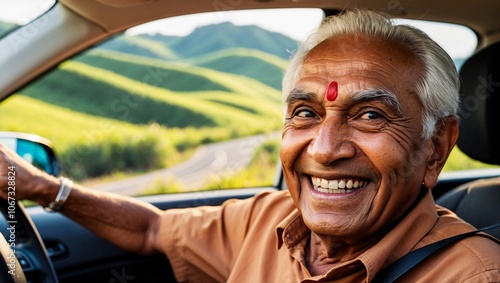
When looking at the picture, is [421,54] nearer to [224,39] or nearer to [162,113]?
[224,39]

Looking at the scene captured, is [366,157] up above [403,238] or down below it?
above

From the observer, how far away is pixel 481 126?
250 cm

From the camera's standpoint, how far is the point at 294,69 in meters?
2.11

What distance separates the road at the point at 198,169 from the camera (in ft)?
18.3

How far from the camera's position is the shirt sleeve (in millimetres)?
2404

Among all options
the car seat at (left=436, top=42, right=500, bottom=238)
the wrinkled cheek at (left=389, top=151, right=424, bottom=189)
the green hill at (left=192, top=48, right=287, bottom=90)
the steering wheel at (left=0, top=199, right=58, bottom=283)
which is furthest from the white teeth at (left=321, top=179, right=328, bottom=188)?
the green hill at (left=192, top=48, right=287, bottom=90)

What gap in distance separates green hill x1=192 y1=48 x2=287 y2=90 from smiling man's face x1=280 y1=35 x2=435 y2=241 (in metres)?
1.44

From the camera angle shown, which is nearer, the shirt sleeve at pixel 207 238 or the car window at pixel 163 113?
the shirt sleeve at pixel 207 238

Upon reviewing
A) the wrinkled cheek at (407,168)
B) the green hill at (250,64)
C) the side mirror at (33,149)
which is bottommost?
the green hill at (250,64)

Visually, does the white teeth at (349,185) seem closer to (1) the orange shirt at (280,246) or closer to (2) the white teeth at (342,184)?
(2) the white teeth at (342,184)

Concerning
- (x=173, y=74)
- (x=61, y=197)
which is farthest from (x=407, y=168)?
(x=173, y=74)

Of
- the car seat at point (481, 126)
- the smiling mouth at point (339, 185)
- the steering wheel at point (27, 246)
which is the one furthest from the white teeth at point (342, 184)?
the steering wheel at point (27, 246)

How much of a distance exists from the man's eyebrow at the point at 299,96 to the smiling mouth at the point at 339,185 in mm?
223

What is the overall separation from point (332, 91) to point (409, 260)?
0.48 m
